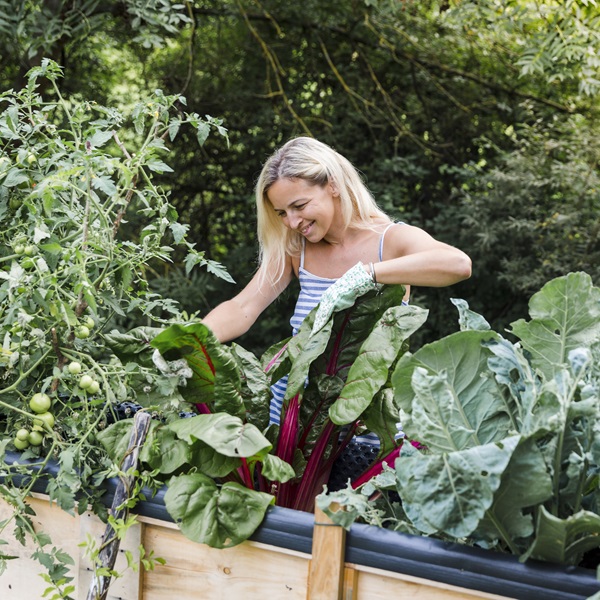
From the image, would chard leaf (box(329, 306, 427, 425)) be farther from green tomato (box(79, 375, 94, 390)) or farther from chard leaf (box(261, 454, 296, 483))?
green tomato (box(79, 375, 94, 390))

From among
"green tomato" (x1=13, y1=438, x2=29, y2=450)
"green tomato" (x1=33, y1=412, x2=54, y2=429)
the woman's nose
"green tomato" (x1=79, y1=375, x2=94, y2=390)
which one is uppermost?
the woman's nose

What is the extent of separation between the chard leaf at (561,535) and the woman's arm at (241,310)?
4.17ft

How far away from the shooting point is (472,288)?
19.8 feet

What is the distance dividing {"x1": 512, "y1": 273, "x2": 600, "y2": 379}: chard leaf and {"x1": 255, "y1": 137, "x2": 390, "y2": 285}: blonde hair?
110cm

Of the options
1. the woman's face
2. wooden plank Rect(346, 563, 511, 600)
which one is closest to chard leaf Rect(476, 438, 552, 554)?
wooden plank Rect(346, 563, 511, 600)

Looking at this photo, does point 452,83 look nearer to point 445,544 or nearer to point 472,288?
point 472,288

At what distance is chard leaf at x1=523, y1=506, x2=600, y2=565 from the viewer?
115 cm

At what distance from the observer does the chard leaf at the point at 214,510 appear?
4.47 ft

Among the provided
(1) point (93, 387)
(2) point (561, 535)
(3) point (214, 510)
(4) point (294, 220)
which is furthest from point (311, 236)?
(2) point (561, 535)

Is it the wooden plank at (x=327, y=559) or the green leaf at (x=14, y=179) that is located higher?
the green leaf at (x=14, y=179)

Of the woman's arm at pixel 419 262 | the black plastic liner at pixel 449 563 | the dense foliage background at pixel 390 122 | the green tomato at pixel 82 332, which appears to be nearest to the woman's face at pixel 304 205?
the woman's arm at pixel 419 262

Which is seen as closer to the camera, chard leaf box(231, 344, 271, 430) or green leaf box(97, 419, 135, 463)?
green leaf box(97, 419, 135, 463)

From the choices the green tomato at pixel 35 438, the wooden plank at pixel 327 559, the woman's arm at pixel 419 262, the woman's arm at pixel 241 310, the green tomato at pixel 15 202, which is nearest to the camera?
the wooden plank at pixel 327 559

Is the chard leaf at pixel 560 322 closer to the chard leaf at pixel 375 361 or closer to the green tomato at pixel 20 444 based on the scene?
the chard leaf at pixel 375 361
